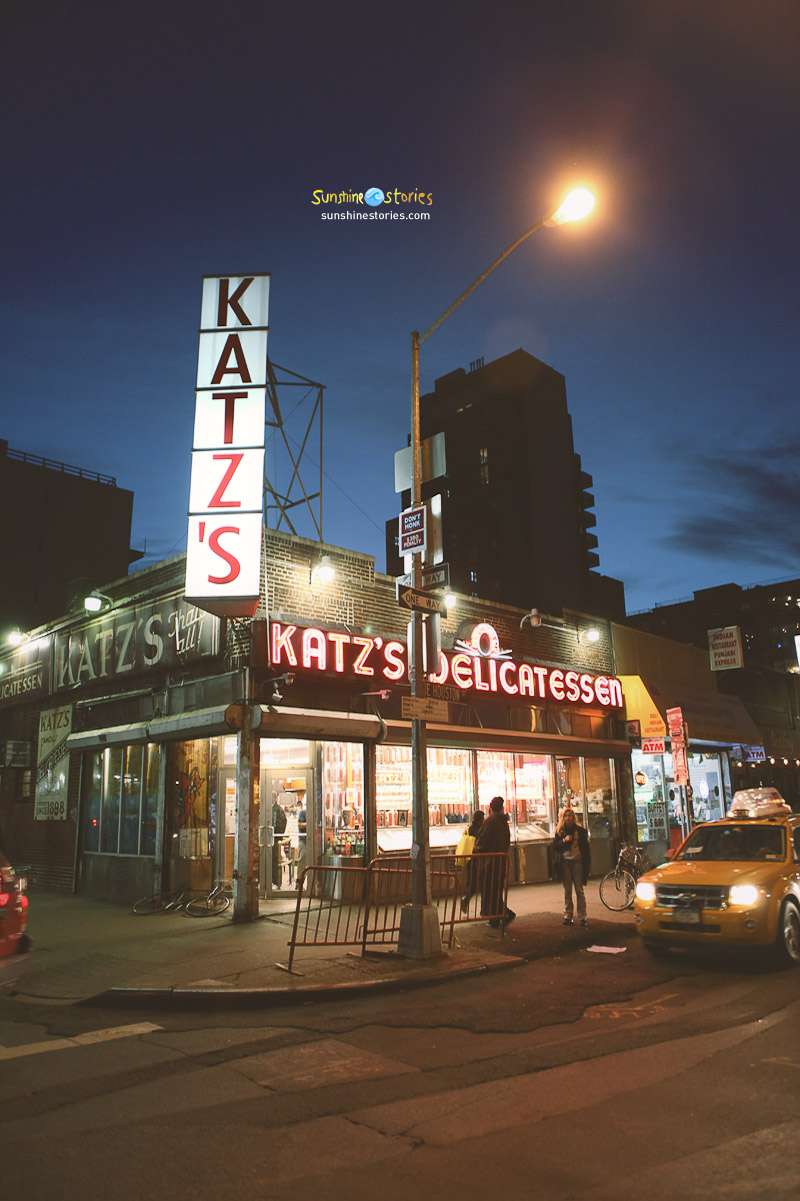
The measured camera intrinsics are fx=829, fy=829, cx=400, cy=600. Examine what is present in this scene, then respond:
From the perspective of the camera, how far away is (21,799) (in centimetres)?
2083

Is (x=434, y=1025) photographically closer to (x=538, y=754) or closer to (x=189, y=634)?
(x=189, y=634)

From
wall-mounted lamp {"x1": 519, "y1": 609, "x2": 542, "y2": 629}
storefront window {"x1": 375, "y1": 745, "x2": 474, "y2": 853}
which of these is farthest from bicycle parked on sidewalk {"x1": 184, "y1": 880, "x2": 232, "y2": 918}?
wall-mounted lamp {"x1": 519, "y1": 609, "x2": 542, "y2": 629}

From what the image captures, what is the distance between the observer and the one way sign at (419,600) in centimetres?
1096

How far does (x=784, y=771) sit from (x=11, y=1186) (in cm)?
3289

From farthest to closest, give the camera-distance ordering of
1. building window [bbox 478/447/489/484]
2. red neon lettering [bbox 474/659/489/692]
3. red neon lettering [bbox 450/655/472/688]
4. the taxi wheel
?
1. building window [bbox 478/447/489/484]
2. red neon lettering [bbox 474/659/489/692]
3. red neon lettering [bbox 450/655/472/688]
4. the taxi wheel

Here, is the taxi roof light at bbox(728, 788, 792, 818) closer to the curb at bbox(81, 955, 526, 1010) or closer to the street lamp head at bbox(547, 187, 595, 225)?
the curb at bbox(81, 955, 526, 1010)

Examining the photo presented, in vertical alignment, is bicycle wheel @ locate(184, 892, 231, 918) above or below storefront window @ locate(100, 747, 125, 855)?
below

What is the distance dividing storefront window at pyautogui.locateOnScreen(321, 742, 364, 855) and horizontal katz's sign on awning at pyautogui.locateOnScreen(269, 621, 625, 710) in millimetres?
1479

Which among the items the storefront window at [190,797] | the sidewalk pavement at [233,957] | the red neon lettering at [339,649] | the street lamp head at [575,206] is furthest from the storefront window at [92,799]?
the street lamp head at [575,206]

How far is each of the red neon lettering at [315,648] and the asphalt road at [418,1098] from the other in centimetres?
660

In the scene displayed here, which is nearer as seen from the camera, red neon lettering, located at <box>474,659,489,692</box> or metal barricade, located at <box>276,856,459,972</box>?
metal barricade, located at <box>276,856,459,972</box>

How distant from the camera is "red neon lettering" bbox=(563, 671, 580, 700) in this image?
20.2m

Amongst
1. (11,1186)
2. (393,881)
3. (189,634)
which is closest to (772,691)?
(393,881)

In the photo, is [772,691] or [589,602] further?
[589,602]
